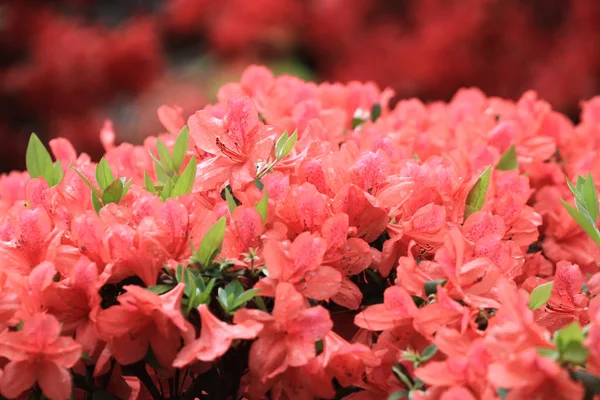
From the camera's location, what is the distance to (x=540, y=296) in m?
1.03

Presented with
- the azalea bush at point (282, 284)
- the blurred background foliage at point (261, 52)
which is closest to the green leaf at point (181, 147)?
the azalea bush at point (282, 284)

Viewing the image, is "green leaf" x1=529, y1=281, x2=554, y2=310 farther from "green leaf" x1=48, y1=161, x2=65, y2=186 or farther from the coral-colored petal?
"green leaf" x1=48, y1=161, x2=65, y2=186

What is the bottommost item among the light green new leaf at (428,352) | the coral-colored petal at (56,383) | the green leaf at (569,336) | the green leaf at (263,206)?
the coral-colored petal at (56,383)

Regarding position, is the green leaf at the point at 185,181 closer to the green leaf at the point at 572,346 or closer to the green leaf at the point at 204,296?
the green leaf at the point at 204,296

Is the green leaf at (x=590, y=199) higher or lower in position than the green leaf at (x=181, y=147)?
higher

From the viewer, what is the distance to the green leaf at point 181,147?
1.24m

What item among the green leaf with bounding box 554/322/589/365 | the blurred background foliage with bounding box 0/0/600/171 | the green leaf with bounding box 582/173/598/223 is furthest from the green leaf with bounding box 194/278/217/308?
the blurred background foliage with bounding box 0/0/600/171

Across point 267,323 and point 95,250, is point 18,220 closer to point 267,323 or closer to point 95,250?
point 95,250

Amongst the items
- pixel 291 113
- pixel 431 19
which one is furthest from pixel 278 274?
pixel 431 19

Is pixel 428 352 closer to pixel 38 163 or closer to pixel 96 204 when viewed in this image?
pixel 96 204

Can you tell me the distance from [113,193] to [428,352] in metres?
0.51

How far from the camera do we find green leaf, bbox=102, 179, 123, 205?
1128 millimetres

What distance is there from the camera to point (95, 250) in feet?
3.31

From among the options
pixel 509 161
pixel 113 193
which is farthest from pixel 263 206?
pixel 509 161
